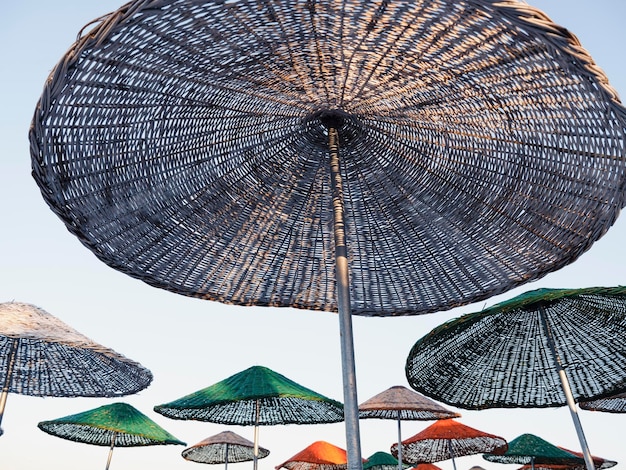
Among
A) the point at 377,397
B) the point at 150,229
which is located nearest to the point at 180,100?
the point at 150,229

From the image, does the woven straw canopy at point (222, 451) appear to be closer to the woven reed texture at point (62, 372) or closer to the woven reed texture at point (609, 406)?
the woven reed texture at point (62, 372)

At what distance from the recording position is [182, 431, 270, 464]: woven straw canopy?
13.2m

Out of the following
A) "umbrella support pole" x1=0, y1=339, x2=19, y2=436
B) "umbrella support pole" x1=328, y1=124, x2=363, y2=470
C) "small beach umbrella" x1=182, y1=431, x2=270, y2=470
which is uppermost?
"small beach umbrella" x1=182, y1=431, x2=270, y2=470

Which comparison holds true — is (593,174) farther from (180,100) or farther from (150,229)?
(150,229)

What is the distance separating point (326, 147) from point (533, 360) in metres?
2.57

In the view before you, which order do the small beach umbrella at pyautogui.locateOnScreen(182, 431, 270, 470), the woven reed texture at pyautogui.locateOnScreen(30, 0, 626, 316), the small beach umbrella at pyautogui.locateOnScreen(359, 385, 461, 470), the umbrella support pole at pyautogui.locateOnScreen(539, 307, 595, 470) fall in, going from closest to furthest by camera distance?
the woven reed texture at pyautogui.locateOnScreen(30, 0, 626, 316) < the umbrella support pole at pyautogui.locateOnScreen(539, 307, 595, 470) < the small beach umbrella at pyautogui.locateOnScreen(359, 385, 461, 470) < the small beach umbrella at pyautogui.locateOnScreen(182, 431, 270, 470)

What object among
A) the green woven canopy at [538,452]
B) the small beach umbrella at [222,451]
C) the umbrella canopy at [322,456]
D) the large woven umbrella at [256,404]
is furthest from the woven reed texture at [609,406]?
the small beach umbrella at [222,451]

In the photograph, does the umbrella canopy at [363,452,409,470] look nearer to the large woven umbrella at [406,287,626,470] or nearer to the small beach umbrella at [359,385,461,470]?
the small beach umbrella at [359,385,461,470]

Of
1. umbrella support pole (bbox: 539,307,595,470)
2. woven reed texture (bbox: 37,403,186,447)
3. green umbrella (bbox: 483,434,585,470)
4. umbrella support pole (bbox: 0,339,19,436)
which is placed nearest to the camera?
umbrella support pole (bbox: 539,307,595,470)

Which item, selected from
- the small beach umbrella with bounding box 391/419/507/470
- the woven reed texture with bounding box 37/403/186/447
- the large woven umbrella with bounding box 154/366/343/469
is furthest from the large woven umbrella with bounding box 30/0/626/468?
the small beach umbrella with bounding box 391/419/507/470

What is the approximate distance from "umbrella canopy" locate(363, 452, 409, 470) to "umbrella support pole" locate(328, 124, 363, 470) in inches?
479

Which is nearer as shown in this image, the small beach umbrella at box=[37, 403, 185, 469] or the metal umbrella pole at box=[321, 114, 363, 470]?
the metal umbrella pole at box=[321, 114, 363, 470]

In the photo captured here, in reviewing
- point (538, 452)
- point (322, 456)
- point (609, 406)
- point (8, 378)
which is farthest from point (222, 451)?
point (609, 406)

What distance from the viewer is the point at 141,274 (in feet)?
9.09
